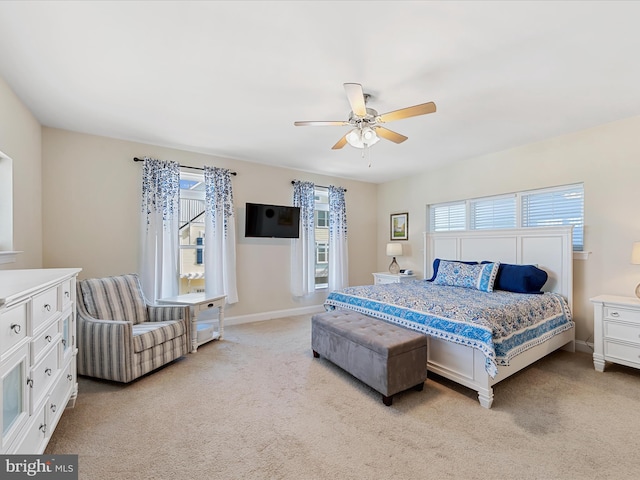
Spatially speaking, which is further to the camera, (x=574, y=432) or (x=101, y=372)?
(x=101, y=372)

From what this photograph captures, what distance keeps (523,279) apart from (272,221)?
11.5ft

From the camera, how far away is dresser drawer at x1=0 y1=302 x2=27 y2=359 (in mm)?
1191

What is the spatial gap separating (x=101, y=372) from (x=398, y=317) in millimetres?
2799

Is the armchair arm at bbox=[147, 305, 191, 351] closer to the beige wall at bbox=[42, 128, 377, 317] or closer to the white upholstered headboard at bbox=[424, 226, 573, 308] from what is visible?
the beige wall at bbox=[42, 128, 377, 317]

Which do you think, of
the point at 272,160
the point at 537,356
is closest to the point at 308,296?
the point at 272,160

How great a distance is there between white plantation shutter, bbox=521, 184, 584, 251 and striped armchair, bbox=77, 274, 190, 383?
181 inches

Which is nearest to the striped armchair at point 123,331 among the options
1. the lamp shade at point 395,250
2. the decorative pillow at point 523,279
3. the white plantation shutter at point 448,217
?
the lamp shade at point 395,250

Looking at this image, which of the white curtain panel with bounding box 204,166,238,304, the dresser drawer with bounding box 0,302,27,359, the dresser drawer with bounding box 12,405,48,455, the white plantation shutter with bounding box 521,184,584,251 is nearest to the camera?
the dresser drawer with bounding box 0,302,27,359

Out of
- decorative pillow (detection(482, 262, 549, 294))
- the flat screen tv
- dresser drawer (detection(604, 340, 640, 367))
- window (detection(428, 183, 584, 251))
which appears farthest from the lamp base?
dresser drawer (detection(604, 340, 640, 367))

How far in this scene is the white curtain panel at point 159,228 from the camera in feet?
12.4

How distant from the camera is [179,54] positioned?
205 centimetres

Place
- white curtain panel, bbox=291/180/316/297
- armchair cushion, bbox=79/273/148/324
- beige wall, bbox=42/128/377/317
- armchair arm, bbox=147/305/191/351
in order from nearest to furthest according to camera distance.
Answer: armchair cushion, bbox=79/273/148/324 < armchair arm, bbox=147/305/191/351 < beige wall, bbox=42/128/377/317 < white curtain panel, bbox=291/180/316/297

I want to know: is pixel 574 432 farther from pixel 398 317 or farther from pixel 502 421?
pixel 398 317

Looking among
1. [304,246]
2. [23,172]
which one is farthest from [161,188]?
Answer: [304,246]
